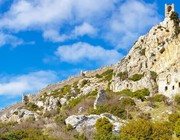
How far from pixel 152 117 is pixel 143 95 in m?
9.69

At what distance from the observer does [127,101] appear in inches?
2222

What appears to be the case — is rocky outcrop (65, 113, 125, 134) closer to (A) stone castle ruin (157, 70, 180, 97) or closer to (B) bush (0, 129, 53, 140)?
(B) bush (0, 129, 53, 140)

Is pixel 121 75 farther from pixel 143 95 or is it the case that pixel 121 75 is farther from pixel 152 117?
pixel 152 117

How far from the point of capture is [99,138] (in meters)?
43.8

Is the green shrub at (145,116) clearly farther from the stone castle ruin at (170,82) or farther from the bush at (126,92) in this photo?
the bush at (126,92)

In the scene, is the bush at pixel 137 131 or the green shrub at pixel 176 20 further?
the green shrub at pixel 176 20

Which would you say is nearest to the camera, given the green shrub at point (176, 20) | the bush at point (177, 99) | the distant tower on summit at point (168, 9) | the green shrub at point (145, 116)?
the green shrub at point (145, 116)

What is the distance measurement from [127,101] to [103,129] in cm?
1196

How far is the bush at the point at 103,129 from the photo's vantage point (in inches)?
1725

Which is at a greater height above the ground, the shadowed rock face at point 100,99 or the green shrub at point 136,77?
the green shrub at point 136,77

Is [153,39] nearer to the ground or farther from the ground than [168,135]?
farther from the ground

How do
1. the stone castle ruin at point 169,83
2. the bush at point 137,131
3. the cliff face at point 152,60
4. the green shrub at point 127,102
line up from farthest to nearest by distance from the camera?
the cliff face at point 152,60 < the stone castle ruin at point 169,83 < the green shrub at point 127,102 < the bush at point 137,131

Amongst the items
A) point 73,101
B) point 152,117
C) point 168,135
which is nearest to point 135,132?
point 168,135

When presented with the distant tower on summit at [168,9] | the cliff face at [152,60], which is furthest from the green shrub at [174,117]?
the distant tower on summit at [168,9]
